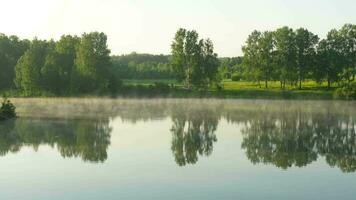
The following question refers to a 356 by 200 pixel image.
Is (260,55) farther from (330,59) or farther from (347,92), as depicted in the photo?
(347,92)

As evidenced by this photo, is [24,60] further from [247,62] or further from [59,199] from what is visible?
[59,199]

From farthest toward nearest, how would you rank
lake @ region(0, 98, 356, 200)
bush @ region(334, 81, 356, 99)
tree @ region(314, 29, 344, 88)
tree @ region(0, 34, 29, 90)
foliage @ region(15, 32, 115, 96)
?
tree @ region(0, 34, 29, 90) → tree @ region(314, 29, 344, 88) → foliage @ region(15, 32, 115, 96) → bush @ region(334, 81, 356, 99) → lake @ region(0, 98, 356, 200)

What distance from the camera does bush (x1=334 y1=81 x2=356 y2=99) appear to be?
8250 centimetres

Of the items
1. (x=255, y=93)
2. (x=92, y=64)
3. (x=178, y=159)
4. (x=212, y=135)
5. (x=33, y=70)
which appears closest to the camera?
(x=178, y=159)

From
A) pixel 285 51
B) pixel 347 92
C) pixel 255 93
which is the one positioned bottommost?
pixel 255 93

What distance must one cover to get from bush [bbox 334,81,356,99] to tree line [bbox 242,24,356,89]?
1225 centimetres

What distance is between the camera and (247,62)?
10556cm

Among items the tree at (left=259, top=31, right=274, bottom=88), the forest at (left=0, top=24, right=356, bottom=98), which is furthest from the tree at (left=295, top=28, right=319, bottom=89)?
the tree at (left=259, top=31, right=274, bottom=88)

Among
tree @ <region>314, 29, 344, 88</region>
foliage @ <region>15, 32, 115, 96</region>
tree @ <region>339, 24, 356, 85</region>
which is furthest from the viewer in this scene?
tree @ <region>339, 24, 356, 85</region>

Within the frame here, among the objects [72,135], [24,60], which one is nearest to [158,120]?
[72,135]

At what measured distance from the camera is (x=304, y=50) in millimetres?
102000

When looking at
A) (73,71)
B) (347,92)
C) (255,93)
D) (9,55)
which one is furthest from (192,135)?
(9,55)

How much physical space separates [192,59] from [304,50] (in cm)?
2054

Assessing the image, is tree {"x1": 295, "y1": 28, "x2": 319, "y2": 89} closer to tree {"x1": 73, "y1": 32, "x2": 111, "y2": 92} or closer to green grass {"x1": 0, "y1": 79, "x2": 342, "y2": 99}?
green grass {"x1": 0, "y1": 79, "x2": 342, "y2": 99}
